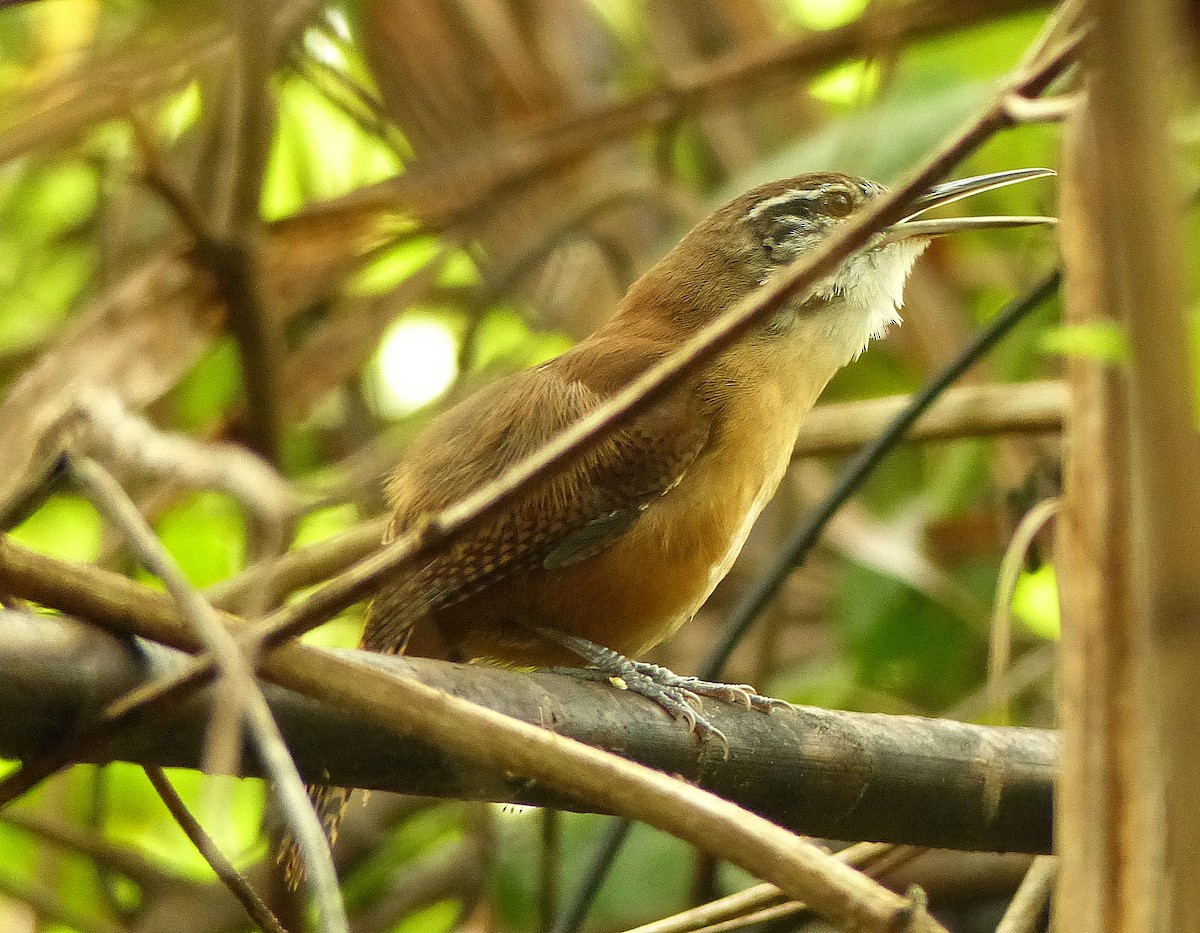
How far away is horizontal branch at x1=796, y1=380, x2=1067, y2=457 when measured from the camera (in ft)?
9.05

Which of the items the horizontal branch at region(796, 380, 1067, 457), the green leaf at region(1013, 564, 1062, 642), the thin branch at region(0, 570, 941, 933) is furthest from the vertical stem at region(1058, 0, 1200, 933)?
the green leaf at region(1013, 564, 1062, 642)

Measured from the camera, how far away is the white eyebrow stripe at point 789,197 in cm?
291

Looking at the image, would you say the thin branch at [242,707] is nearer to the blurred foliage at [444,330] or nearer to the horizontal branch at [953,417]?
the blurred foliage at [444,330]

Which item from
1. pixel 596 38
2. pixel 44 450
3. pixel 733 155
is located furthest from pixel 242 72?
pixel 596 38

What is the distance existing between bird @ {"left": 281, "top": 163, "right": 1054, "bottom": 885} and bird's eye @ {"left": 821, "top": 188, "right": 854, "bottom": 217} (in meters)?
0.26

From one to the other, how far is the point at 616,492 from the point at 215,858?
3.26 feet

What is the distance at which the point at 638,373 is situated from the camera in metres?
2.42

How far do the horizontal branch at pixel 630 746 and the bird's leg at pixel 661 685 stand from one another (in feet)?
0.12

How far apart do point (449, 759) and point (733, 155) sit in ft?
11.5

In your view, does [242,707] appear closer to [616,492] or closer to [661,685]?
[661,685]

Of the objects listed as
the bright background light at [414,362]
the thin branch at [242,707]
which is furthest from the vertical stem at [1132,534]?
the bright background light at [414,362]

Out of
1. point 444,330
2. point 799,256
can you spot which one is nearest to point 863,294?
point 799,256

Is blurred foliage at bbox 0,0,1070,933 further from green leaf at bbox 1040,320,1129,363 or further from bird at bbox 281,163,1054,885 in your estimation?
green leaf at bbox 1040,320,1129,363

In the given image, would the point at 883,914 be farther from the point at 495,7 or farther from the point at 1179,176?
the point at 495,7
